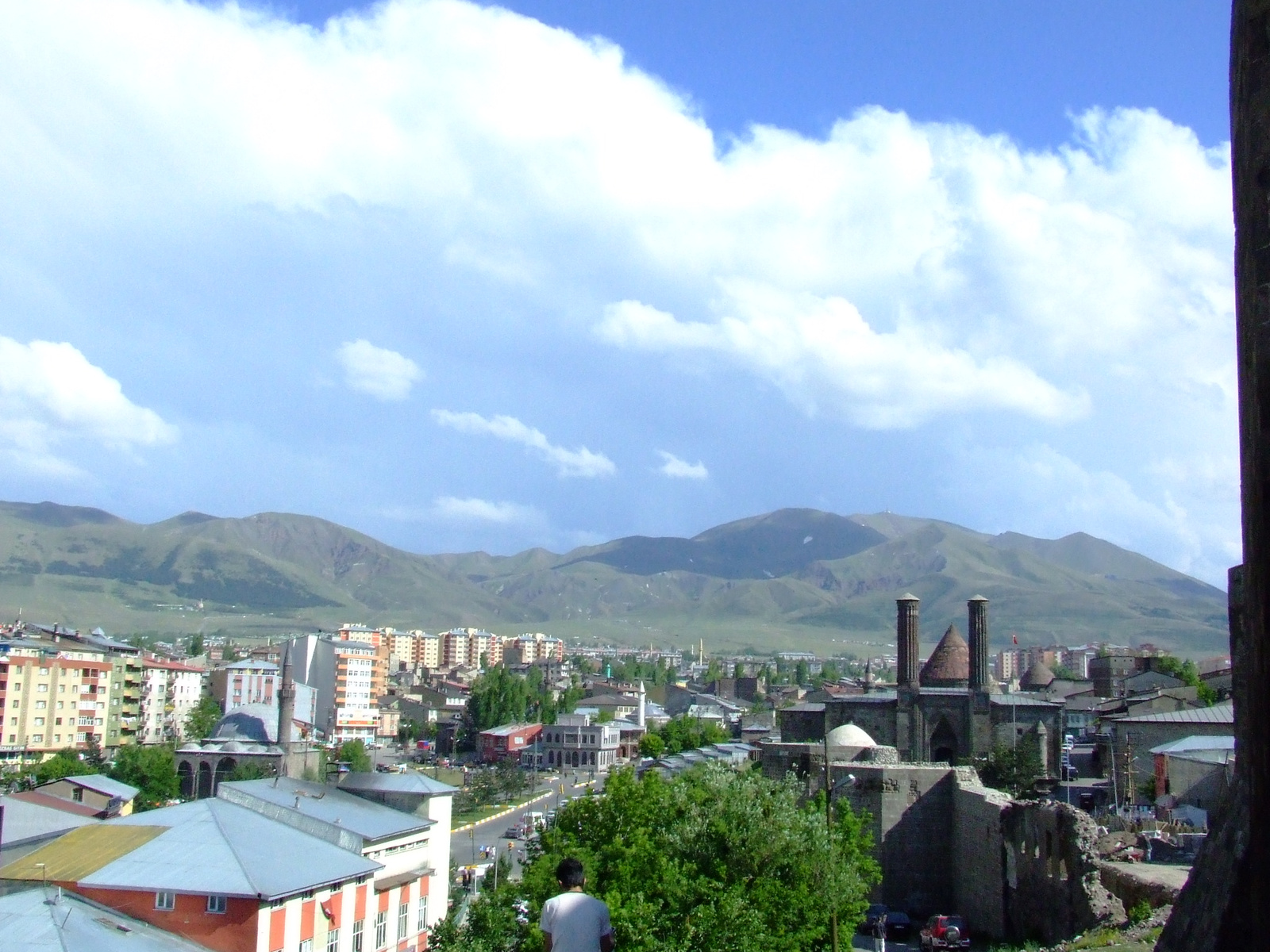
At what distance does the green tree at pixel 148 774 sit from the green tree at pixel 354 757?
10.1 m

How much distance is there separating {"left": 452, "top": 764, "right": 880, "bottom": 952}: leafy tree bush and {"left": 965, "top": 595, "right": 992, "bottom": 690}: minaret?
2733cm

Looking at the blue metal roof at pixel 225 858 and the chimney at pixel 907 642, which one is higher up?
the chimney at pixel 907 642

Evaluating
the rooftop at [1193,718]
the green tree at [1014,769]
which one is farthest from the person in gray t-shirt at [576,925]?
the rooftop at [1193,718]

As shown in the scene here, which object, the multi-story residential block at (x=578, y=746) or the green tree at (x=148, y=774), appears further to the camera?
the multi-story residential block at (x=578, y=746)

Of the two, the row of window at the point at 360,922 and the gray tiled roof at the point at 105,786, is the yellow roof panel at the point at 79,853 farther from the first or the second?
the gray tiled roof at the point at 105,786

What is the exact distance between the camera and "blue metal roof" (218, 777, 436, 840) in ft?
93.1

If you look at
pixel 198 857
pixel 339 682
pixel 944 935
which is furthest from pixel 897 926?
pixel 339 682

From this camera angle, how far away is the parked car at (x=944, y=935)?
25453 mm

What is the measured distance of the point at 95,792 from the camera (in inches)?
1578

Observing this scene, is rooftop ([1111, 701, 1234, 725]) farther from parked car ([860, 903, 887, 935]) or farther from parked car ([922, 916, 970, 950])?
parked car ([922, 916, 970, 950])

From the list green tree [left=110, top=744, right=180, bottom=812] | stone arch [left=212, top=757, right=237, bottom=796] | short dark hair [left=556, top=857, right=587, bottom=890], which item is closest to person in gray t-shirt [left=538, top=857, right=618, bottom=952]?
short dark hair [left=556, top=857, right=587, bottom=890]

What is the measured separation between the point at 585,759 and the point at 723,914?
87.3 metres

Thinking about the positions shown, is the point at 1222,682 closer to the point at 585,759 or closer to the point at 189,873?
the point at 585,759

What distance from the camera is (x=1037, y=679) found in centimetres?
9581
